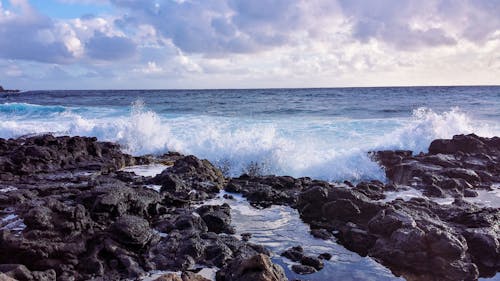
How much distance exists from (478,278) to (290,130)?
58.5 ft

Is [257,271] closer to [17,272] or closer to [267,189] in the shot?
[17,272]

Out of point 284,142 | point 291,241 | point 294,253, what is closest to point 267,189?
point 291,241

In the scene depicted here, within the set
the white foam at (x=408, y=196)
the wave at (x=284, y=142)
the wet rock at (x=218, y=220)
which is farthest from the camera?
the wave at (x=284, y=142)

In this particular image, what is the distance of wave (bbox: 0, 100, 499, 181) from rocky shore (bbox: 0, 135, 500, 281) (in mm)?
2895

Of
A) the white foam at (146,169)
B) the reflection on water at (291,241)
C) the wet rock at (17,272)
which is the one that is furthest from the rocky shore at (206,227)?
the white foam at (146,169)

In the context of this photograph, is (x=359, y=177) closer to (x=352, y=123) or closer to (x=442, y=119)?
(x=442, y=119)

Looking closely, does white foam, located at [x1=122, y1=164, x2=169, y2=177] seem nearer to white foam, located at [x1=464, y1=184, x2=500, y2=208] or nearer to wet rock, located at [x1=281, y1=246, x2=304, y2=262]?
wet rock, located at [x1=281, y1=246, x2=304, y2=262]

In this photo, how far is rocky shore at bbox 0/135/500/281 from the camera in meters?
6.20

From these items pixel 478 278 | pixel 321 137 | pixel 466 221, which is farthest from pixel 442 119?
pixel 478 278

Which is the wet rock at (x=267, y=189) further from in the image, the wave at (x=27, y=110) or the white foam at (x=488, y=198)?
the wave at (x=27, y=110)

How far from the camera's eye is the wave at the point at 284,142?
49.0ft

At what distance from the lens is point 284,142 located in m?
16.7

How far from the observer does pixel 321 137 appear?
21188 mm

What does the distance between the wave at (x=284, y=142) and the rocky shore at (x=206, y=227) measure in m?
2.90
